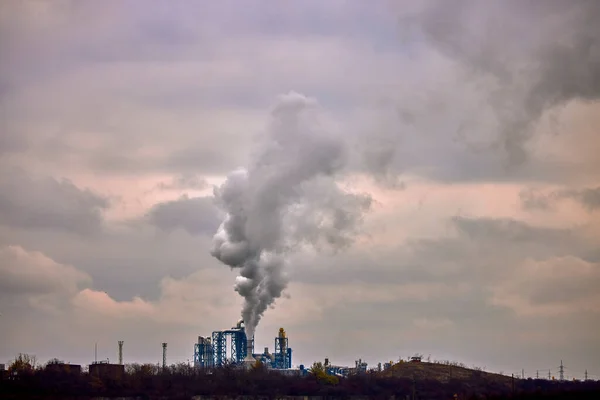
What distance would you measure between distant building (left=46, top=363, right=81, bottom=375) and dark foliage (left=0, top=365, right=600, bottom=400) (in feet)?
8.59

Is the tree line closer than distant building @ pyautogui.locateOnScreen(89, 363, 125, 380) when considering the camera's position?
Yes

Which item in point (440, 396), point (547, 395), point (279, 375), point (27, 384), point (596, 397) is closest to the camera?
point (596, 397)

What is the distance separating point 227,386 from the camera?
174 metres

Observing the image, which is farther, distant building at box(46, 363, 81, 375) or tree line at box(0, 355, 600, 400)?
distant building at box(46, 363, 81, 375)

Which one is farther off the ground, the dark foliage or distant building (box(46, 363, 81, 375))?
distant building (box(46, 363, 81, 375))

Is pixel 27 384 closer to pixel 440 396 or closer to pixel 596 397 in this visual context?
pixel 440 396

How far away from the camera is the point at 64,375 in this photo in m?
176

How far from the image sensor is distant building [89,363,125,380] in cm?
17979

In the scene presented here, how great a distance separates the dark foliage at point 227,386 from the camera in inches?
6419

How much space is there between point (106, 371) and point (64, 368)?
7.72 m

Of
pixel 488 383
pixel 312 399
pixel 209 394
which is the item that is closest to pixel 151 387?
pixel 209 394

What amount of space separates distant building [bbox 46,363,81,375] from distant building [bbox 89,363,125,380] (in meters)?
2.66

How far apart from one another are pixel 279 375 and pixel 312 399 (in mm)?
18303

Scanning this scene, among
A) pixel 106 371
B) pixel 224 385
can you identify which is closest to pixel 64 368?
pixel 106 371
